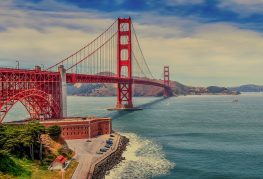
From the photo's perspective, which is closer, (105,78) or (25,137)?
(25,137)

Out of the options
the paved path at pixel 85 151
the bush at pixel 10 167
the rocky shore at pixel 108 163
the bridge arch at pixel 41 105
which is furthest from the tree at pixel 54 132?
the bush at pixel 10 167

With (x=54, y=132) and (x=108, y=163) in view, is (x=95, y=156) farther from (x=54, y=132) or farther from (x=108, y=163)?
(x=54, y=132)

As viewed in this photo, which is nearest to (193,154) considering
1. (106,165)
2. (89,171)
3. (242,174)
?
(242,174)

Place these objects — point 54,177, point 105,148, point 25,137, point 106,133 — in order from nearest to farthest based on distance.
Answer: point 54,177 → point 25,137 → point 105,148 → point 106,133

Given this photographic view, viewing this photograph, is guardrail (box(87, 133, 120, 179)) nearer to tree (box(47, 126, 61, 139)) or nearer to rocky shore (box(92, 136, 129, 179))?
rocky shore (box(92, 136, 129, 179))

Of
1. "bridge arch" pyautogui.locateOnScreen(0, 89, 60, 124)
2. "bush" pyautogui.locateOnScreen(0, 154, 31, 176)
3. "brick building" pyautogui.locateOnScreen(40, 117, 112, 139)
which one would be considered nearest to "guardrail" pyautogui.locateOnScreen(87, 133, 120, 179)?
"brick building" pyautogui.locateOnScreen(40, 117, 112, 139)

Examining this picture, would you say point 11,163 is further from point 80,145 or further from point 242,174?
point 242,174
